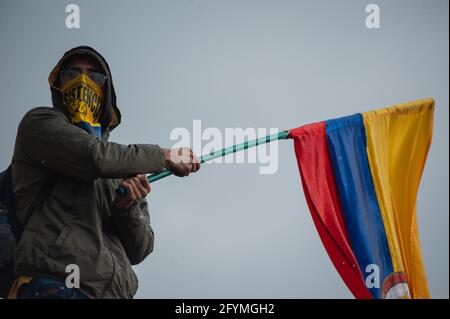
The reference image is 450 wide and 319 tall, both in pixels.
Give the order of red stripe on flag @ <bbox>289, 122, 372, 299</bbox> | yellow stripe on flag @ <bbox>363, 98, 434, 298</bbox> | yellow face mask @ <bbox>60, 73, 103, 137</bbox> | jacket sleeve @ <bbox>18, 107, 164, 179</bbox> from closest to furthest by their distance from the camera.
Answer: jacket sleeve @ <bbox>18, 107, 164, 179</bbox>, yellow face mask @ <bbox>60, 73, 103, 137</bbox>, red stripe on flag @ <bbox>289, 122, 372, 299</bbox>, yellow stripe on flag @ <bbox>363, 98, 434, 298</bbox>

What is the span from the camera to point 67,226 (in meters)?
5.70

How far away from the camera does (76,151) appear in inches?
228

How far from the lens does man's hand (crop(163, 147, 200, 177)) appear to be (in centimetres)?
606

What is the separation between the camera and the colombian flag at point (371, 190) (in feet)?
24.8

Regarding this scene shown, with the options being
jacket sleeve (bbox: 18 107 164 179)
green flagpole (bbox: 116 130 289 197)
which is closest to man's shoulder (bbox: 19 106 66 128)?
jacket sleeve (bbox: 18 107 164 179)

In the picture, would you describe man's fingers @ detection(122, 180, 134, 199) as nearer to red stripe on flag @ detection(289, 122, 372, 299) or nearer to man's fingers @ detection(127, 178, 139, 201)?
man's fingers @ detection(127, 178, 139, 201)

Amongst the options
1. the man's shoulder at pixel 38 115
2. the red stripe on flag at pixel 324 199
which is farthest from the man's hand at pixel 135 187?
the red stripe on flag at pixel 324 199

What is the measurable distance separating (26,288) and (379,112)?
16.7 ft

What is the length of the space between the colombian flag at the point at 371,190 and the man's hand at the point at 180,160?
2262 millimetres

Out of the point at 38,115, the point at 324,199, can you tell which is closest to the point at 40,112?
the point at 38,115

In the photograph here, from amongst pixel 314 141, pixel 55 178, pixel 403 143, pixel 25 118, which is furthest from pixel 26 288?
pixel 403 143

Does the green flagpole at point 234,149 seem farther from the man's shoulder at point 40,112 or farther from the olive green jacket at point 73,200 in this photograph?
the man's shoulder at point 40,112

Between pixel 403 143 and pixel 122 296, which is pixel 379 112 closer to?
pixel 403 143

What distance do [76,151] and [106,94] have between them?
1.20 metres
